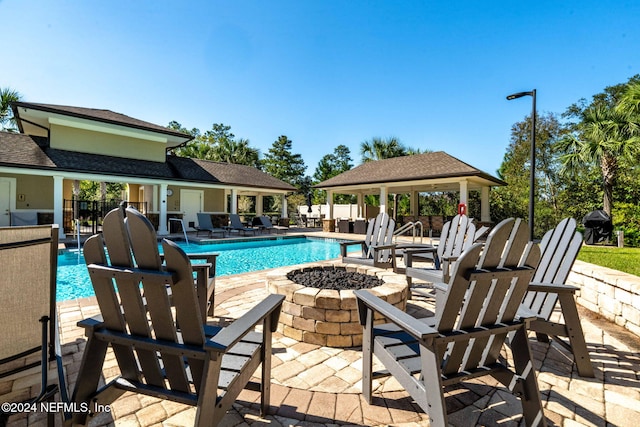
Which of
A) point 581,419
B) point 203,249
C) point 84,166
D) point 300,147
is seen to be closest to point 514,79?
point 581,419

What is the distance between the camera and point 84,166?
1116 cm

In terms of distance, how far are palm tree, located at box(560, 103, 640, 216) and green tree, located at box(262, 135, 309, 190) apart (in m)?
24.8

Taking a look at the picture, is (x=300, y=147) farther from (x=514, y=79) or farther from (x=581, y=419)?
(x=581, y=419)

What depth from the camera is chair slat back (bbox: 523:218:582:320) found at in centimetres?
239

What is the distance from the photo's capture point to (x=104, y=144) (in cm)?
1312

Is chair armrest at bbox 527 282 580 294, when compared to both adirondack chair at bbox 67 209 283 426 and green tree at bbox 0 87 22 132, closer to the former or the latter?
adirondack chair at bbox 67 209 283 426

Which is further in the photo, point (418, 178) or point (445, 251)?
point (418, 178)

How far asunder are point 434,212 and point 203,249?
16.4 m

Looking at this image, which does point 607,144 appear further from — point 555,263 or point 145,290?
point 145,290

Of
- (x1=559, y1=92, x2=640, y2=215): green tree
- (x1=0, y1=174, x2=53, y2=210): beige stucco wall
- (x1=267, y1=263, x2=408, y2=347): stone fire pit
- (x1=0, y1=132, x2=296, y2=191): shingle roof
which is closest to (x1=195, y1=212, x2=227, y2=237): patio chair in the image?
(x1=0, y1=132, x2=296, y2=191): shingle roof

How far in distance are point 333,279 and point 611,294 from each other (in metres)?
3.16

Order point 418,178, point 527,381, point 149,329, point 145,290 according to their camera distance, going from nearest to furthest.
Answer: point 145,290 < point 149,329 < point 527,381 < point 418,178

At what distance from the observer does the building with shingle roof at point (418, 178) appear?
12375mm

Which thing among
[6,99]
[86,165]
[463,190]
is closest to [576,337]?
[463,190]
